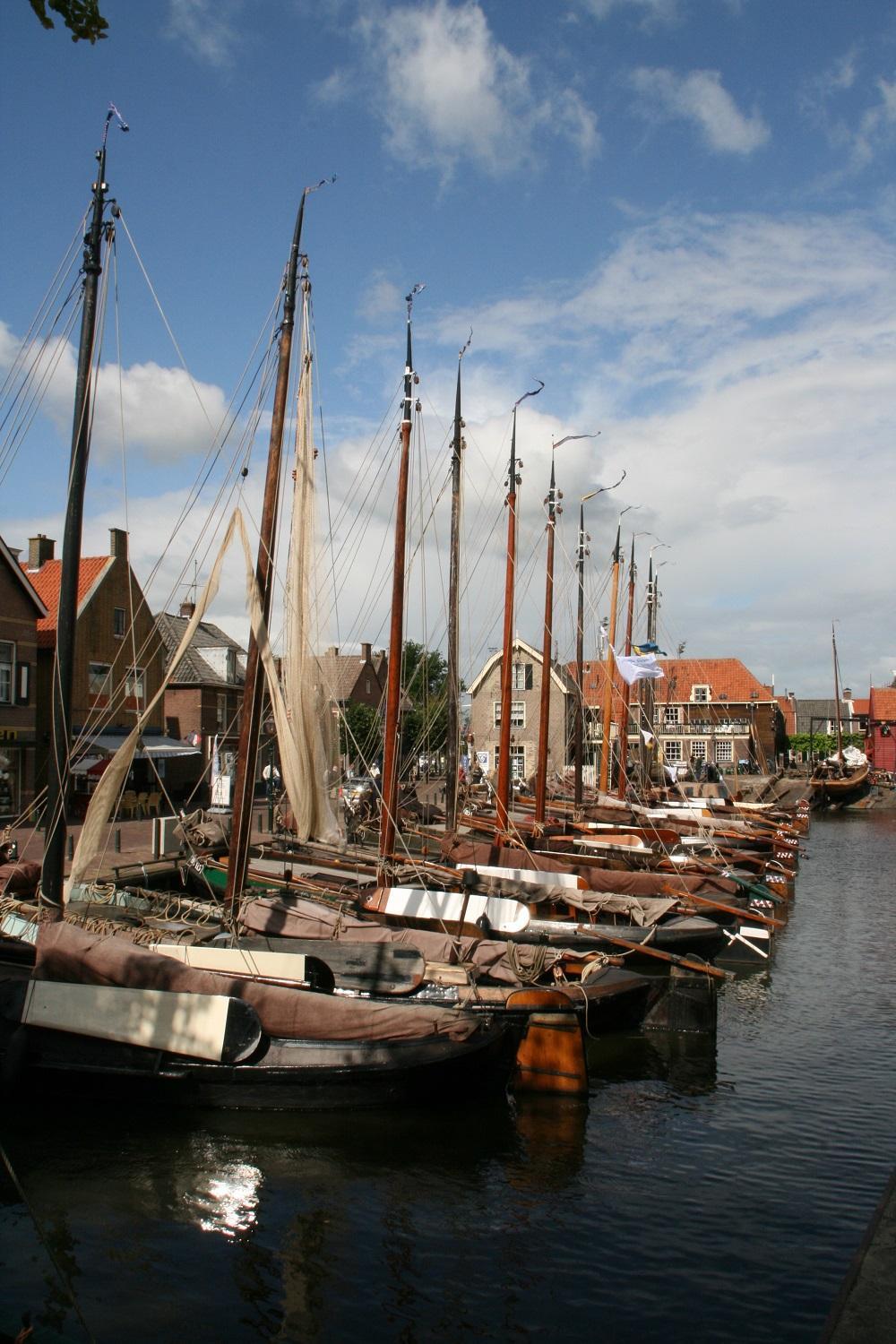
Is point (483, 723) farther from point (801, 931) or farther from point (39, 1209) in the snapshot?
point (39, 1209)

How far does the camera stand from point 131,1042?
12.2m

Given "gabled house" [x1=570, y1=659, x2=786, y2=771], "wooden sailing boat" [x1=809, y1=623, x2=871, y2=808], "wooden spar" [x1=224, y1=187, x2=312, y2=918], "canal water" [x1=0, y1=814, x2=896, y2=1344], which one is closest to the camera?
"canal water" [x1=0, y1=814, x2=896, y2=1344]

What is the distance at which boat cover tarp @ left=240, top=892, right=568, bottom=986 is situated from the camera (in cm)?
1517

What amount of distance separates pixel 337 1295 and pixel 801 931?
20.3 metres

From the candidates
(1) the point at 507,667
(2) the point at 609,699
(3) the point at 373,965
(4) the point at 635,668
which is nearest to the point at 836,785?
(2) the point at 609,699

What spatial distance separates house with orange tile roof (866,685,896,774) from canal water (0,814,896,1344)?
8081cm

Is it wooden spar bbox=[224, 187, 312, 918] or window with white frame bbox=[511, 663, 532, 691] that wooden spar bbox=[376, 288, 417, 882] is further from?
window with white frame bbox=[511, 663, 532, 691]

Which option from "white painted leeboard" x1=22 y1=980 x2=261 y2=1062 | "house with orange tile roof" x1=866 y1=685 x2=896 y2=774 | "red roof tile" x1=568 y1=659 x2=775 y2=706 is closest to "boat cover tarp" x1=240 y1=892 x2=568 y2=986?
"white painted leeboard" x1=22 y1=980 x2=261 y2=1062

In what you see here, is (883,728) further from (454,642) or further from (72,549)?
(72,549)

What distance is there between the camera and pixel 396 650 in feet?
70.9

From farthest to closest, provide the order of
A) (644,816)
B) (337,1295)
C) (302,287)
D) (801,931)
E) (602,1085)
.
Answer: (644,816) → (801,931) → (302,287) → (602,1085) → (337,1295)

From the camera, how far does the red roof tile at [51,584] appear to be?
133 feet

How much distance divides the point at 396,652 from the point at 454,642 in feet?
17.7

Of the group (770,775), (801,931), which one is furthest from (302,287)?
(770,775)
